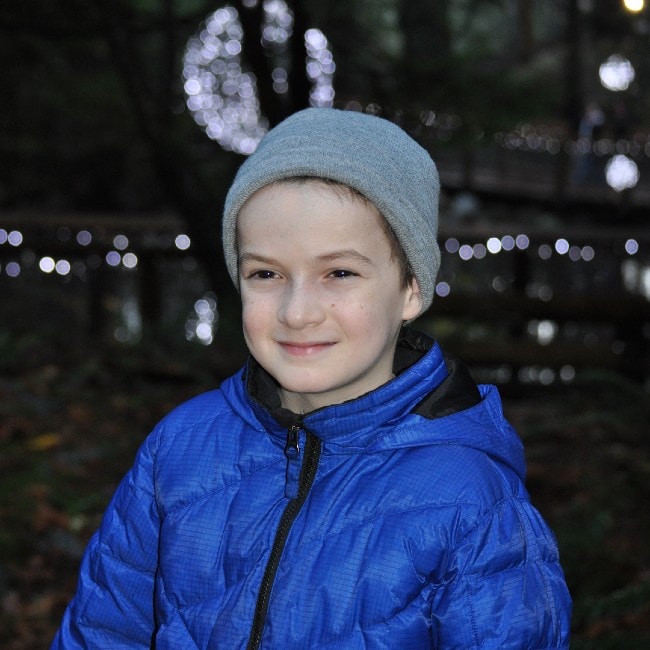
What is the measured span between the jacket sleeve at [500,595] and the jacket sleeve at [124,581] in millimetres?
747

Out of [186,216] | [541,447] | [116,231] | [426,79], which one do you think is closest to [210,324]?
[186,216]

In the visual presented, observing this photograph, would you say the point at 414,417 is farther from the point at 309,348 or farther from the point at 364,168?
the point at 364,168

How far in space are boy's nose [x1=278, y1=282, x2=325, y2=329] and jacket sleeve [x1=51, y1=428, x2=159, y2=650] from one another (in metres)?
0.56

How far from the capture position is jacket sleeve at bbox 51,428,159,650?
2.19 meters

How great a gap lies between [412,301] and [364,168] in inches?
14.7

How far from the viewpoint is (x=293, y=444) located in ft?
6.45

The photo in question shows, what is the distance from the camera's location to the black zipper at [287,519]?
1857 mm

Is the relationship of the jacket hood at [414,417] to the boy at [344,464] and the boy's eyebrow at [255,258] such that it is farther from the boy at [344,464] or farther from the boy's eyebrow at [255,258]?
the boy's eyebrow at [255,258]

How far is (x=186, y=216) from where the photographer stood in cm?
925

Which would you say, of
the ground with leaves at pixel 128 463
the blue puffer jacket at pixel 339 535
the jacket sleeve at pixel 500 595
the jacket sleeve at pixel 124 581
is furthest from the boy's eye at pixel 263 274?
the ground with leaves at pixel 128 463

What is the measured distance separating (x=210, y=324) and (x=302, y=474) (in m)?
8.50

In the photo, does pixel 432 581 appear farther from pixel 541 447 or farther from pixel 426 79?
pixel 426 79

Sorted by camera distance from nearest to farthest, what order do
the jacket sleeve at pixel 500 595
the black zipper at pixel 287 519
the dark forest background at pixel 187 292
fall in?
the jacket sleeve at pixel 500 595 < the black zipper at pixel 287 519 < the dark forest background at pixel 187 292

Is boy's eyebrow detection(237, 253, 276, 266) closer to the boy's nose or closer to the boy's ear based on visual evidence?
the boy's nose
